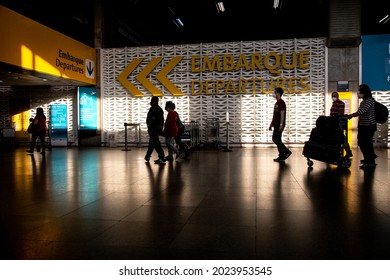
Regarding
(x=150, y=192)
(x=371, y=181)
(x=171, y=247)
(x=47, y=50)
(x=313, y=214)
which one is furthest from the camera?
(x=47, y=50)

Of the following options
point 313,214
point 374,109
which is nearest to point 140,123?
point 374,109

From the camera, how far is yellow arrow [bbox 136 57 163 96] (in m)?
15.4

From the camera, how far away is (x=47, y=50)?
12.7 m

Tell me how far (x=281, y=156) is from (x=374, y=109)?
8.14 ft

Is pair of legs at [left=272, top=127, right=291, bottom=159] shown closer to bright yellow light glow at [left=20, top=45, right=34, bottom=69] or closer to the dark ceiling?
the dark ceiling

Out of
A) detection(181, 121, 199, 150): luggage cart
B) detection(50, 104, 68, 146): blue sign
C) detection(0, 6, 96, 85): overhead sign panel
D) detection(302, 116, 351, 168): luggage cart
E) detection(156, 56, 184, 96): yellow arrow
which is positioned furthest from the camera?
detection(50, 104, 68, 146): blue sign

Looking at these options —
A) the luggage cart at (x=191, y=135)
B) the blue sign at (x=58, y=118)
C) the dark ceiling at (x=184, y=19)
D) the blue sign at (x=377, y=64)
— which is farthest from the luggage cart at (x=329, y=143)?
the blue sign at (x=58, y=118)

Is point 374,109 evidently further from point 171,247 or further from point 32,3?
point 32,3

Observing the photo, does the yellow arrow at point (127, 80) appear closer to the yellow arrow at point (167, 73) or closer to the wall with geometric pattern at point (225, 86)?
the wall with geometric pattern at point (225, 86)

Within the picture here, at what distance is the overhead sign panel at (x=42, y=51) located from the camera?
1077 centimetres

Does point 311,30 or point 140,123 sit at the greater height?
point 311,30

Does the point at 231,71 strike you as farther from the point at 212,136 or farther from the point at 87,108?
the point at 87,108

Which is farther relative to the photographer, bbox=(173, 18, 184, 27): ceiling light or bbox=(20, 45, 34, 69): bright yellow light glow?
bbox=(173, 18, 184, 27): ceiling light

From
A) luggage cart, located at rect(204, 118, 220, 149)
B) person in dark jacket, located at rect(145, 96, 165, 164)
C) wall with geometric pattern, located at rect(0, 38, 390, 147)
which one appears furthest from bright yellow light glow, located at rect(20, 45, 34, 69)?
luggage cart, located at rect(204, 118, 220, 149)
